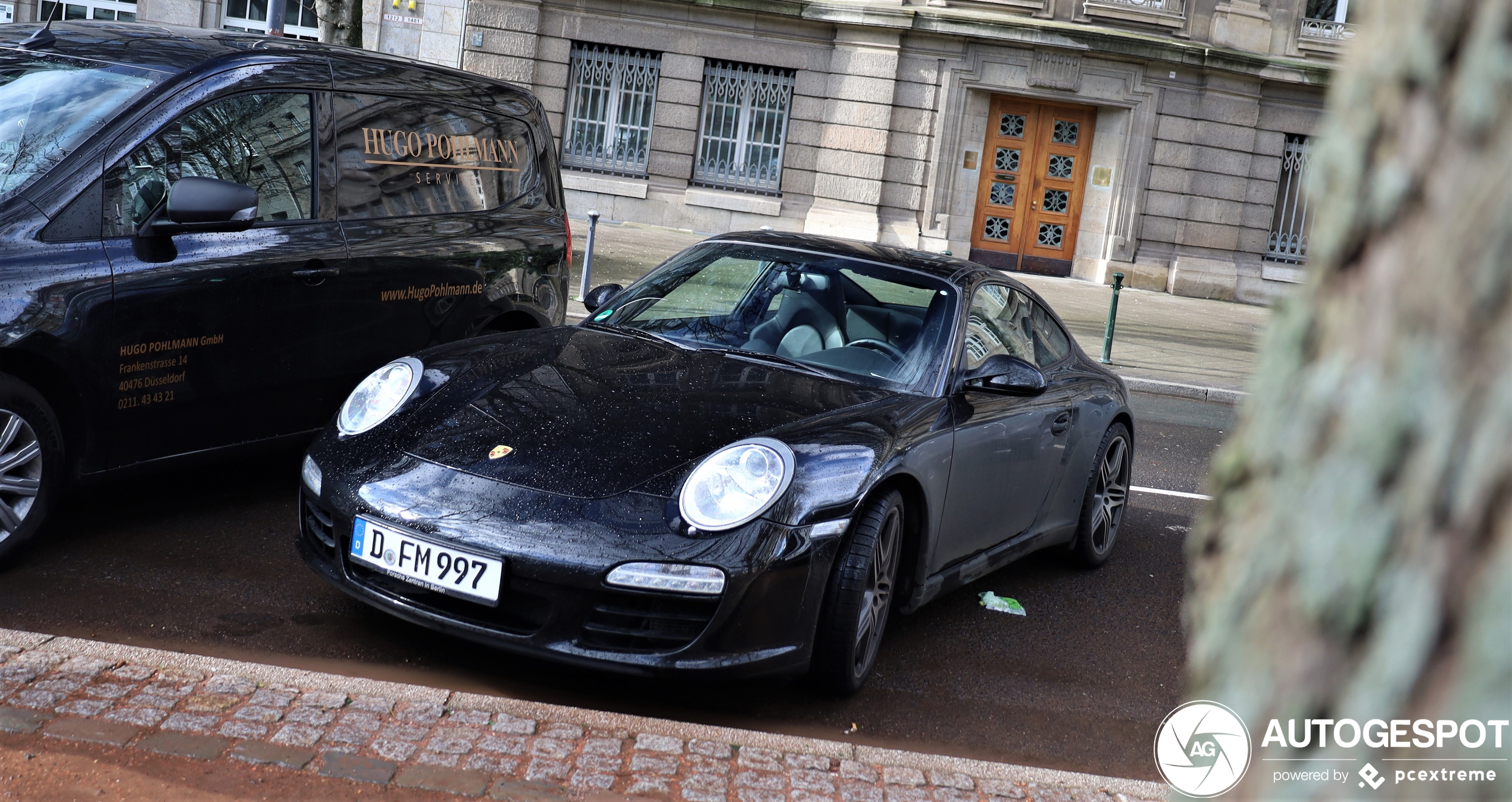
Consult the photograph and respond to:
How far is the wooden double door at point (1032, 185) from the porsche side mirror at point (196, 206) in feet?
60.6

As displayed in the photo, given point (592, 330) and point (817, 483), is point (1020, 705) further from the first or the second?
point (592, 330)

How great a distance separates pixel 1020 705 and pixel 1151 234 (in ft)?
63.0

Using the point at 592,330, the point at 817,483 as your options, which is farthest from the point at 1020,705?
the point at 592,330

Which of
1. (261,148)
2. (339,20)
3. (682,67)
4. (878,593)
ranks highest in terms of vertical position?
(682,67)

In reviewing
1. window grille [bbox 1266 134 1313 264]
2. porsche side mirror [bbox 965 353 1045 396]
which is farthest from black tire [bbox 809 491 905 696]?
window grille [bbox 1266 134 1313 264]

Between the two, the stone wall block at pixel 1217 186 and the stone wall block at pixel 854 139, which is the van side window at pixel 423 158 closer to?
the stone wall block at pixel 854 139

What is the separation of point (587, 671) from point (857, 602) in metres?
0.92

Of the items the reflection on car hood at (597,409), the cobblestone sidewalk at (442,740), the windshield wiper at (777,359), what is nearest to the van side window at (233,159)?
the reflection on car hood at (597,409)

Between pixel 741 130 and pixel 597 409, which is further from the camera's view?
pixel 741 130

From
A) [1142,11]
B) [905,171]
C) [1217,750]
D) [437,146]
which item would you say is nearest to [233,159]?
[437,146]

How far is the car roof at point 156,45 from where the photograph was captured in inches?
200

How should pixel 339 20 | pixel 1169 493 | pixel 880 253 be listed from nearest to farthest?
pixel 880 253, pixel 1169 493, pixel 339 20

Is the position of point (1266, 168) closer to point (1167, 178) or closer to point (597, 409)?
point (1167, 178)

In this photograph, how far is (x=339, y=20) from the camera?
1449 centimetres
